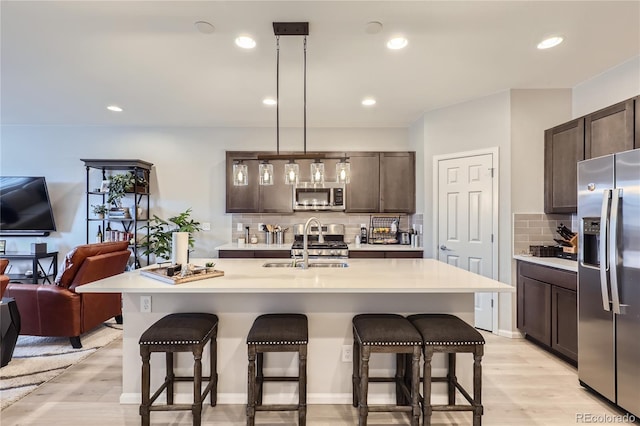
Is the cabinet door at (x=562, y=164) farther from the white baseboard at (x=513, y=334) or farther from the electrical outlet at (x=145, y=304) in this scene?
the electrical outlet at (x=145, y=304)

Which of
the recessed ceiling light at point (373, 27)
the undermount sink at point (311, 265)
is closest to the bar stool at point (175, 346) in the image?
the undermount sink at point (311, 265)

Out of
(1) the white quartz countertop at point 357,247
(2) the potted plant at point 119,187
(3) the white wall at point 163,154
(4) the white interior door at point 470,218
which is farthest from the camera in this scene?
(3) the white wall at point 163,154

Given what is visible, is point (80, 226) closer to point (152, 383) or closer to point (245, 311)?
point (152, 383)

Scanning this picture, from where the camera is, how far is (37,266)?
4605 mm

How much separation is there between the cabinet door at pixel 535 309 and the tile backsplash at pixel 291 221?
1.95 metres

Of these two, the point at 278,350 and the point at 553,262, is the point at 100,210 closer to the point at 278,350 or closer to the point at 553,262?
the point at 278,350

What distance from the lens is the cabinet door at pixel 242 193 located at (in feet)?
15.4

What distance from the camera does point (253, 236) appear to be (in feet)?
16.3

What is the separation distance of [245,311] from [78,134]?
4819 millimetres

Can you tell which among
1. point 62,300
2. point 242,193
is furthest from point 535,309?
point 62,300

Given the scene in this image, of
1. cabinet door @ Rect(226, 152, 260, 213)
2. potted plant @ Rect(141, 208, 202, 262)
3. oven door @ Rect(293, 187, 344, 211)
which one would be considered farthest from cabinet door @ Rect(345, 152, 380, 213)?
potted plant @ Rect(141, 208, 202, 262)

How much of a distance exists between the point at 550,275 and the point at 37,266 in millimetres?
6722

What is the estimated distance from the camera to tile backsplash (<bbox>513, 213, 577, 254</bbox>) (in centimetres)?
347

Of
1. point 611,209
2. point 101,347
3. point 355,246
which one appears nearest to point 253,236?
point 355,246
